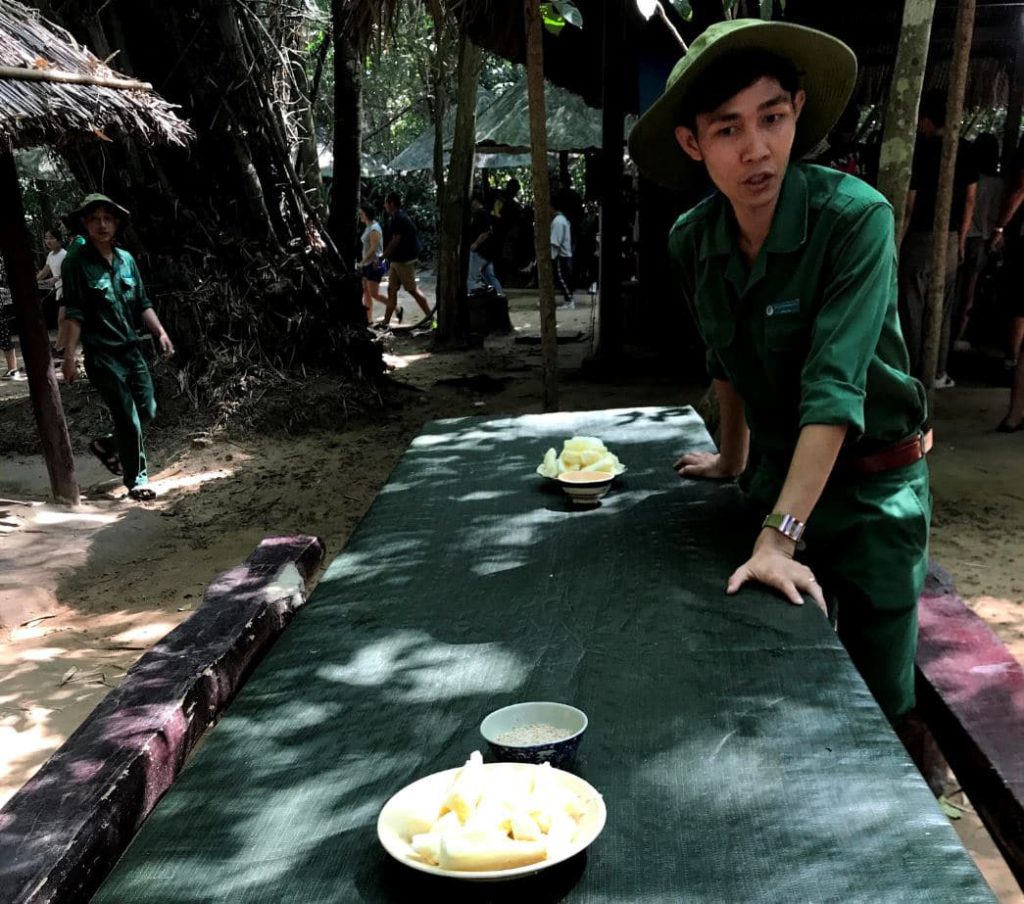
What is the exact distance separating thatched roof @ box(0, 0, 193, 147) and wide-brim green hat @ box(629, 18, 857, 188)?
144 inches

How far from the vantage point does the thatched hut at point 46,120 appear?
188 inches

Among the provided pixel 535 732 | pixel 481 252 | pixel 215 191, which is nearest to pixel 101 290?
pixel 215 191

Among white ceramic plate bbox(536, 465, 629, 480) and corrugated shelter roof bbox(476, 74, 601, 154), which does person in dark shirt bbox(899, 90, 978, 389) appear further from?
corrugated shelter roof bbox(476, 74, 601, 154)

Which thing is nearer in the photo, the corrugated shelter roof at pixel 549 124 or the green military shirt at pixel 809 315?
the green military shirt at pixel 809 315

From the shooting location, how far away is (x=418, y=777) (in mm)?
1361

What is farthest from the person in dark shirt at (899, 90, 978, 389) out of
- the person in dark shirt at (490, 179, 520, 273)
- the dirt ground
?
the person in dark shirt at (490, 179, 520, 273)

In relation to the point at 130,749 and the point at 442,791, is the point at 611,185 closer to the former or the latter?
the point at 130,749

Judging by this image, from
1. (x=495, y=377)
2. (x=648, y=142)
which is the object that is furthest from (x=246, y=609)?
(x=495, y=377)

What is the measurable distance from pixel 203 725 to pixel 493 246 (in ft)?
44.4

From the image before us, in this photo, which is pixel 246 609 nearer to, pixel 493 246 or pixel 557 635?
pixel 557 635

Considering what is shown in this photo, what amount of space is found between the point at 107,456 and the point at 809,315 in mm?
6004

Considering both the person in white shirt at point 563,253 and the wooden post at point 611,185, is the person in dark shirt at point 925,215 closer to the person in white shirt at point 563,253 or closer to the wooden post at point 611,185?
the wooden post at point 611,185

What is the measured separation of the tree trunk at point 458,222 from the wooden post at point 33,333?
17.6ft

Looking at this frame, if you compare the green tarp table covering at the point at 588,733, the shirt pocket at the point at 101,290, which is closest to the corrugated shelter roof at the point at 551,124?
the shirt pocket at the point at 101,290
